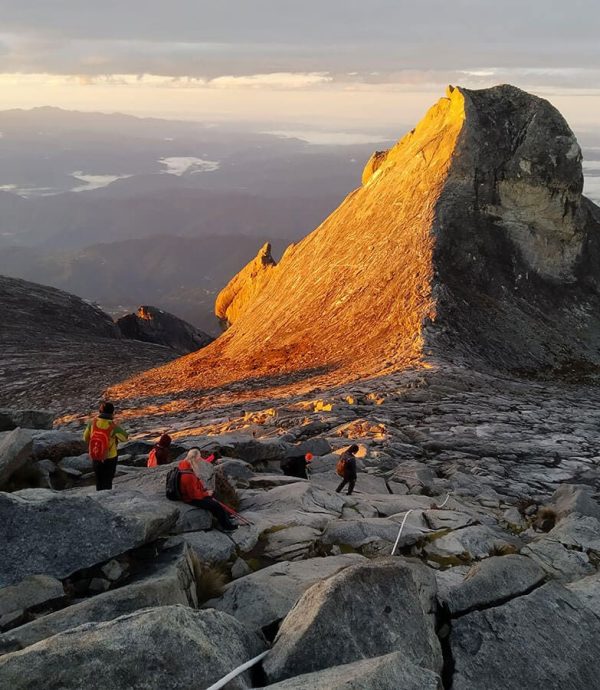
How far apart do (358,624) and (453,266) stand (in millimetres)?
43940

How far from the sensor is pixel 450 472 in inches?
872

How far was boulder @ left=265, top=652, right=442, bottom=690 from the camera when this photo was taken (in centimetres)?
639

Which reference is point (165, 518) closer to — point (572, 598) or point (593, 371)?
point (572, 598)

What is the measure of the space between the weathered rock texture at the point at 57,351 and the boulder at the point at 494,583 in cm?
3678

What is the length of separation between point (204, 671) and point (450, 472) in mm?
17008

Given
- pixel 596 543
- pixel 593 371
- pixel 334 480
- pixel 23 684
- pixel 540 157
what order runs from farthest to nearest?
1. pixel 540 157
2. pixel 593 371
3. pixel 334 480
4. pixel 596 543
5. pixel 23 684

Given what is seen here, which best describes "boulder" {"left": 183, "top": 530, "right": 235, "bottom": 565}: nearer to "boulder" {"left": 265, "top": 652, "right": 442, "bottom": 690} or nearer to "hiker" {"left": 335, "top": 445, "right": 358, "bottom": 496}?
"boulder" {"left": 265, "top": 652, "right": 442, "bottom": 690}

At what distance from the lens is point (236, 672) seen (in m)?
6.84

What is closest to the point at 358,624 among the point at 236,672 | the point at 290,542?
the point at 236,672

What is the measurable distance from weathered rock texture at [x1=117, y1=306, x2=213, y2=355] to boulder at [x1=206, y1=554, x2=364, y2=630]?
279ft

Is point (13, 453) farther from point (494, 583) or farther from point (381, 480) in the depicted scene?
point (381, 480)

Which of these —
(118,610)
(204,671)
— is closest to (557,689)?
(204,671)

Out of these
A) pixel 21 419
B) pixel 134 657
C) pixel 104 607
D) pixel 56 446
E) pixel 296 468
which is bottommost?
pixel 296 468

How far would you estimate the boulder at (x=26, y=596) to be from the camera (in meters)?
8.58
